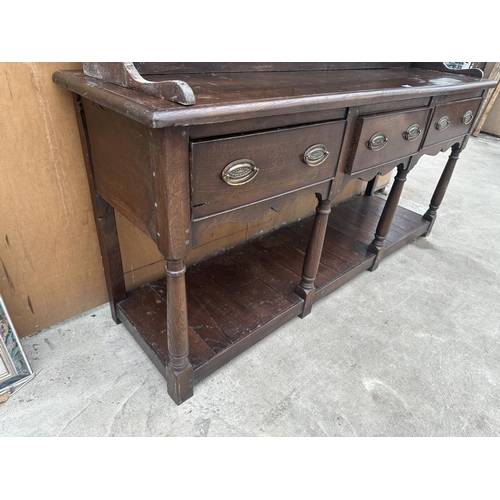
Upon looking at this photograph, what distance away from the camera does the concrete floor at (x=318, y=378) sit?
3.81 ft

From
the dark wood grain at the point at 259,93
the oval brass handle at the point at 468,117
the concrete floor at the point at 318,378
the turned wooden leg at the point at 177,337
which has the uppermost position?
the dark wood grain at the point at 259,93

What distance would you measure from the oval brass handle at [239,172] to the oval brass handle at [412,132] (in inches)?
32.6

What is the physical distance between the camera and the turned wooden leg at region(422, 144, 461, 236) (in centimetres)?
204

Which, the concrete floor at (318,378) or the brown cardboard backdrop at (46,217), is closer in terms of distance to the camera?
the brown cardboard backdrop at (46,217)

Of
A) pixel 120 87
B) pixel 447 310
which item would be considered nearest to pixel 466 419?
pixel 447 310

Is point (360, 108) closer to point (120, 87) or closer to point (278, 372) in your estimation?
point (120, 87)

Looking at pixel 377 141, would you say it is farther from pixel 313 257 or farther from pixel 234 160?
pixel 234 160

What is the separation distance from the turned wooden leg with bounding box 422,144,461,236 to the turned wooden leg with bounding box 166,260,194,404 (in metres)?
1.79

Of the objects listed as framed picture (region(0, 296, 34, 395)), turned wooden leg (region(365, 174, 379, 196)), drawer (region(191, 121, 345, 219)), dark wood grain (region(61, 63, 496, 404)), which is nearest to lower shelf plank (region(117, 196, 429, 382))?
dark wood grain (region(61, 63, 496, 404))

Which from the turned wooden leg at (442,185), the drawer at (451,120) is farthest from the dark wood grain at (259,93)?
the turned wooden leg at (442,185)

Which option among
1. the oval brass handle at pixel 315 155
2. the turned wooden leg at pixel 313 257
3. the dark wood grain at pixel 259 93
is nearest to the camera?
the dark wood grain at pixel 259 93

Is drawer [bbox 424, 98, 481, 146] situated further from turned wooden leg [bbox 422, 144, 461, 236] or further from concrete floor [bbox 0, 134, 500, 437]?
concrete floor [bbox 0, 134, 500, 437]

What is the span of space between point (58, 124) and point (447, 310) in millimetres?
1820

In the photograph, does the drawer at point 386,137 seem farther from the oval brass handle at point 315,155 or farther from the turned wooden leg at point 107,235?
the turned wooden leg at point 107,235
